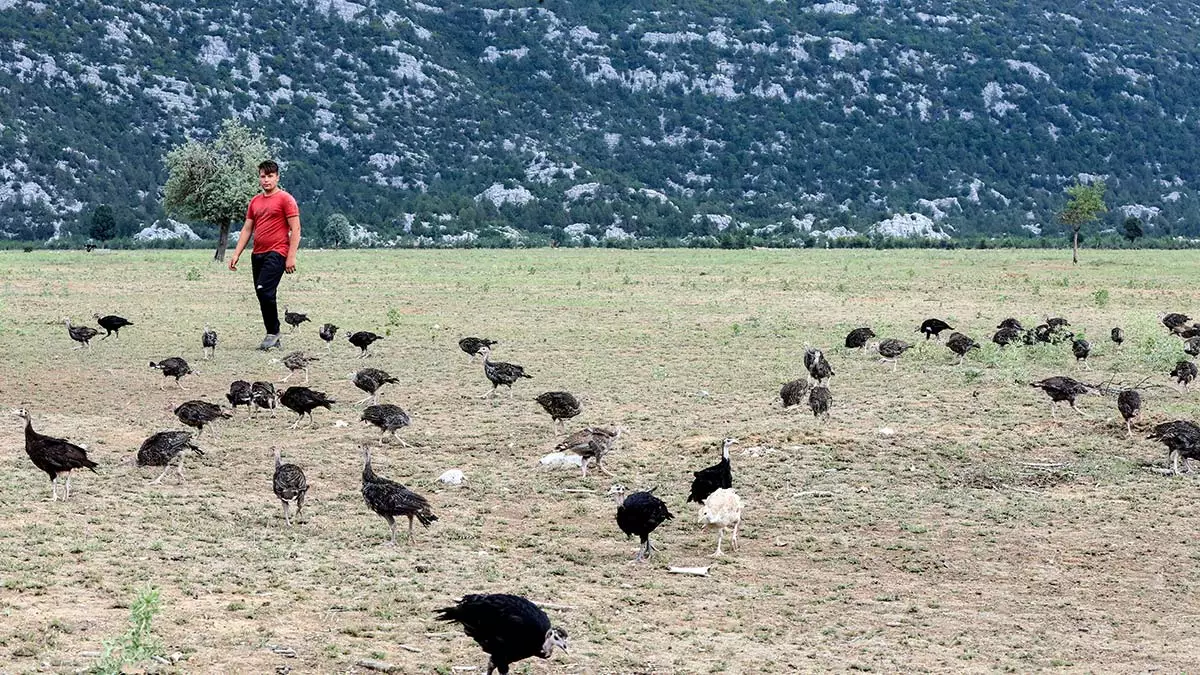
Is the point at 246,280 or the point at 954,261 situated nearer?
the point at 246,280

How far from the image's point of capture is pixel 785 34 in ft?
443

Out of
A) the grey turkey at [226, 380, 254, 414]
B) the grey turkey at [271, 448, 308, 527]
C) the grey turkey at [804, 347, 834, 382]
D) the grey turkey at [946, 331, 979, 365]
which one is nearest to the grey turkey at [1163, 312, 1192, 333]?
the grey turkey at [946, 331, 979, 365]

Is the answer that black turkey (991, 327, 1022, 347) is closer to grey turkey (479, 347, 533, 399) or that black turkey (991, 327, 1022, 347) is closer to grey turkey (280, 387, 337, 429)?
grey turkey (479, 347, 533, 399)

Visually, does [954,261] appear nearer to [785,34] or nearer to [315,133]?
[315,133]

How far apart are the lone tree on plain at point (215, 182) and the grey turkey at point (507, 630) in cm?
5354

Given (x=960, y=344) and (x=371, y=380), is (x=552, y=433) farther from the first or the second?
(x=960, y=344)

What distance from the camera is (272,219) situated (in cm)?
2027

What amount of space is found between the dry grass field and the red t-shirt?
1746 millimetres

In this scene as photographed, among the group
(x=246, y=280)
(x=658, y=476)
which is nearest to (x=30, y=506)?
(x=658, y=476)

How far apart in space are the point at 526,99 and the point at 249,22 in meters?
23.9

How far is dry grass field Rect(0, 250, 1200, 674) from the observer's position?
818cm

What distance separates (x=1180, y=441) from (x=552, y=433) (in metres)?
6.10

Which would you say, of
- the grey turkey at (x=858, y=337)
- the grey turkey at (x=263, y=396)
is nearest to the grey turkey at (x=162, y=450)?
the grey turkey at (x=263, y=396)

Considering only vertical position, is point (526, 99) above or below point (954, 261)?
above
